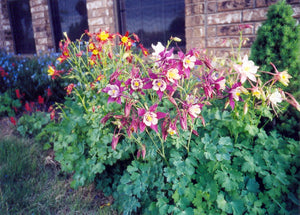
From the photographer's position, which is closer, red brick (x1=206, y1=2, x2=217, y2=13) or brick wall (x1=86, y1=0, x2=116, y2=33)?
red brick (x1=206, y1=2, x2=217, y2=13)

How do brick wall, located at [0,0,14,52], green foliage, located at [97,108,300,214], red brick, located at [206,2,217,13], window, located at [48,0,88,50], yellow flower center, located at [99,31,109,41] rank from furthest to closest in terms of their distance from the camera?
brick wall, located at [0,0,14,52] < window, located at [48,0,88,50] < red brick, located at [206,2,217,13] < yellow flower center, located at [99,31,109,41] < green foliage, located at [97,108,300,214]

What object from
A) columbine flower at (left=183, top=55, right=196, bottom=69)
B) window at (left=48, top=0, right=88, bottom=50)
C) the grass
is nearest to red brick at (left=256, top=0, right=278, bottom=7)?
columbine flower at (left=183, top=55, right=196, bottom=69)

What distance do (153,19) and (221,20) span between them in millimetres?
1209

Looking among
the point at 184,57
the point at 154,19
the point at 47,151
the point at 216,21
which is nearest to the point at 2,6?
the point at 154,19

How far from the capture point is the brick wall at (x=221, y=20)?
2656 mm

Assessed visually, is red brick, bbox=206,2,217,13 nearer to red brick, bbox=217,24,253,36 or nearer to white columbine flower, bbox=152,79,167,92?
red brick, bbox=217,24,253,36

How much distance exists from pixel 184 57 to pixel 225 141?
636 millimetres

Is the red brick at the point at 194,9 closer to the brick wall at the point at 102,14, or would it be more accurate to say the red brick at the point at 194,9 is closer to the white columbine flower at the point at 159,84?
the brick wall at the point at 102,14

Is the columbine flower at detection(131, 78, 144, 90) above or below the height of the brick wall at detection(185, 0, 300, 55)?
below

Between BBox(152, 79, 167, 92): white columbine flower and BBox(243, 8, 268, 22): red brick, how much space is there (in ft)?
6.39

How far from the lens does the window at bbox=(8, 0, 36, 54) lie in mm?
5836

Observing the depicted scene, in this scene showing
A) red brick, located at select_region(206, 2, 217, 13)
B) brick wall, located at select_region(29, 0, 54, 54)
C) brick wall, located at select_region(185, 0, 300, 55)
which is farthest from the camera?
brick wall, located at select_region(29, 0, 54, 54)

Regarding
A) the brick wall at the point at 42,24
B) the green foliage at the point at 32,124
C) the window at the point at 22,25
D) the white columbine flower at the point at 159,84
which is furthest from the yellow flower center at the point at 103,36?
the window at the point at 22,25

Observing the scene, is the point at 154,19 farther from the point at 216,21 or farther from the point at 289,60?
the point at 289,60
